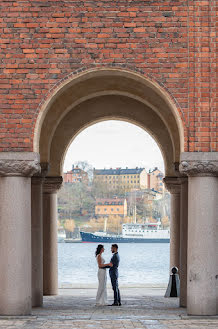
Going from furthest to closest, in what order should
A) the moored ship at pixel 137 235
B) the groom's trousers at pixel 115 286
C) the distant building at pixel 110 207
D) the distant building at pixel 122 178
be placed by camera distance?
the distant building at pixel 122 178 < the distant building at pixel 110 207 < the moored ship at pixel 137 235 < the groom's trousers at pixel 115 286

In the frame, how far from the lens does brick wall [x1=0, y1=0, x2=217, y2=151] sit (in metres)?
12.7

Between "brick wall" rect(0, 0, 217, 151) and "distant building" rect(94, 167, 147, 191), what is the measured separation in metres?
97.5

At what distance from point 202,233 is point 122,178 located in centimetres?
10073

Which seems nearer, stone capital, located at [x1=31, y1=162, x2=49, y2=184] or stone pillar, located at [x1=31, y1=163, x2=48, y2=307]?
stone pillar, located at [x1=31, y1=163, x2=48, y2=307]

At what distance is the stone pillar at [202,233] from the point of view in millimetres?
12328

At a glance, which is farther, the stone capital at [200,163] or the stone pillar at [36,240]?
the stone pillar at [36,240]

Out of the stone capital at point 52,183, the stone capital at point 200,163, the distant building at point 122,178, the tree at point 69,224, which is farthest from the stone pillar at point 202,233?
the distant building at point 122,178

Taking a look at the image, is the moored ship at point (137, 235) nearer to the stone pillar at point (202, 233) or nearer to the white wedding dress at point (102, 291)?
the white wedding dress at point (102, 291)

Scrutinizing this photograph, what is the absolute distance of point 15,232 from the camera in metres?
12.4

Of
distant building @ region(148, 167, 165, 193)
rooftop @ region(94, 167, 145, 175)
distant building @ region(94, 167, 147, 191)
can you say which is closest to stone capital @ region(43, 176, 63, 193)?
distant building @ region(94, 167, 147, 191)

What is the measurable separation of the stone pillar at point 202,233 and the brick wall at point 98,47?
702mm

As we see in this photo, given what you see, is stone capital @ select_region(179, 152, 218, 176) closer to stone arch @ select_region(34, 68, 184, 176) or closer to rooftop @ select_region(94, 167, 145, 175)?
stone arch @ select_region(34, 68, 184, 176)

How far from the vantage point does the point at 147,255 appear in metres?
95.4

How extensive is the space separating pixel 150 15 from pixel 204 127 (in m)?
2.30
